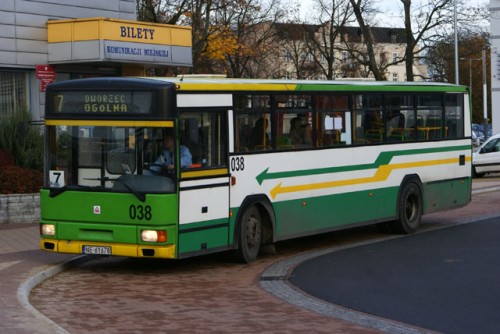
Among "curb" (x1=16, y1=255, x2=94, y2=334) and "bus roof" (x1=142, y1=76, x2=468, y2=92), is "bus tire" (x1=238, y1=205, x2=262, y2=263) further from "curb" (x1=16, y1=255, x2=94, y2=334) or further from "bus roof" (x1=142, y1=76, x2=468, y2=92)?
"curb" (x1=16, y1=255, x2=94, y2=334)

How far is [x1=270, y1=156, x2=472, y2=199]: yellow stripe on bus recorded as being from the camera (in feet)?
51.9

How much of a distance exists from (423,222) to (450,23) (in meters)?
24.2

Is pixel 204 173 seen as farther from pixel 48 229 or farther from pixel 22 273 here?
pixel 22 273

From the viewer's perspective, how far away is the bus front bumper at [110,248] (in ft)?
43.7

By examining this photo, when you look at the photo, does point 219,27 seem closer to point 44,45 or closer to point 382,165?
point 44,45

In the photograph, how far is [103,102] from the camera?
45.4 ft

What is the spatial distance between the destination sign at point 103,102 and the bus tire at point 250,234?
7.74 ft

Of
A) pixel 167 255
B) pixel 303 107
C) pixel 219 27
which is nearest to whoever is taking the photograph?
pixel 167 255

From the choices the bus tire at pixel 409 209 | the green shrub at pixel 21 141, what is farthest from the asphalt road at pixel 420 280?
the green shrub at pixel 21 141

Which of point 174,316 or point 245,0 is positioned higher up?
point 245,0

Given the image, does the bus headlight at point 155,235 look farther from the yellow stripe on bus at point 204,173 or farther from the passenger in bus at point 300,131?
the passenger in bus at point 300,131

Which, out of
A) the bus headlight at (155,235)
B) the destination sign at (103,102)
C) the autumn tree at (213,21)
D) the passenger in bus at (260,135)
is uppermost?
the autumn tree at (213,21)

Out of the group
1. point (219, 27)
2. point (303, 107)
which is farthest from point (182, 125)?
point (219, 27)

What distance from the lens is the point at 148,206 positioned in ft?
43.8
